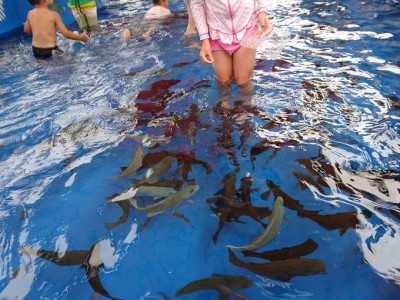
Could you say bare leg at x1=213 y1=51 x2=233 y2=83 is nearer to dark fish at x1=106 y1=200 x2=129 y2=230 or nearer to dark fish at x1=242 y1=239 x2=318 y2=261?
dark fish at x1=106 y1=200 x2=129 y2=230

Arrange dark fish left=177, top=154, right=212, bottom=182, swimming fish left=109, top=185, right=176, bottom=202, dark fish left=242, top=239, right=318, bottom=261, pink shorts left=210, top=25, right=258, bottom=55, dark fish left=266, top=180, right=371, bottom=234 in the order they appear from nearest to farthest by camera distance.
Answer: dark fish left=242, top=239, right=318, bottom=261 → dark fish left=266, top=180, right=371, bottom=234 → swimming fish left=109, top=185, right=176, bottom=202 → dark fish left=177, top=154, right=212, bottom=182 → pink shorts left=210, top=25, right=258, bottom=55

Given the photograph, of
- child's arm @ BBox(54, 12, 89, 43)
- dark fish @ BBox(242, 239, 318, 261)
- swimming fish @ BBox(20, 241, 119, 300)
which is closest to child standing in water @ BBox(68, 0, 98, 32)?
child's arm @ BBox(54, 12, 89, 43)

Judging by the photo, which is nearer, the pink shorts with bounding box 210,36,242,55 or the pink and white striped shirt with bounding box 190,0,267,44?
the pink and white striped shirt with bounding box 190,0,267,44

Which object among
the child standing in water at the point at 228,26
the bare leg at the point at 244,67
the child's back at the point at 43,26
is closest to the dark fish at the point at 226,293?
the child standing in water at the point at 228,26

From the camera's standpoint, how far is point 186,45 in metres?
6.25

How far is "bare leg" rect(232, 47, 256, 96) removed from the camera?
338cm

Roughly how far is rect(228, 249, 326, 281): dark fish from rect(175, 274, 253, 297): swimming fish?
94mm

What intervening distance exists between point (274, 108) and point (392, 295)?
2.20 meters

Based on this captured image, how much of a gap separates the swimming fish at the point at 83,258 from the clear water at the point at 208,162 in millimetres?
32

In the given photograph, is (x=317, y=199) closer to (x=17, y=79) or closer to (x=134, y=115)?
(x=134, y=115)

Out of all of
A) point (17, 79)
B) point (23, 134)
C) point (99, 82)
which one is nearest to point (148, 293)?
point (23, 134)

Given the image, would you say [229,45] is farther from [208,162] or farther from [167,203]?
[167,203]

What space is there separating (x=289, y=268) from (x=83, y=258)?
1.23 m

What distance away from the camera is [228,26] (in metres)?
3.20
